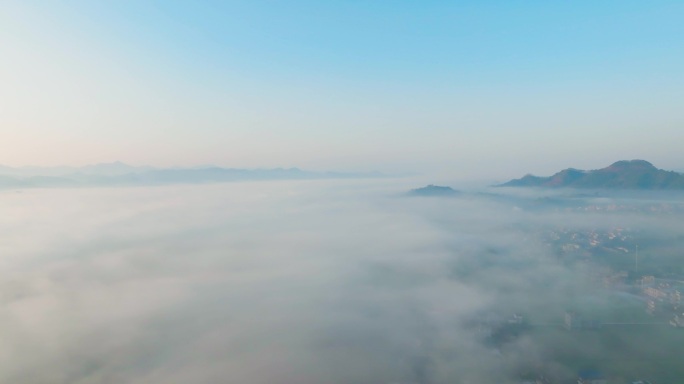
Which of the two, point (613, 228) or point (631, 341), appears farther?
point (613, 228)

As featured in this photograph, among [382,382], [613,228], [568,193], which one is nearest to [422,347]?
[382,382]

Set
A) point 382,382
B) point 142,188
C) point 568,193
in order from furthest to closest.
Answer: point 142,188, point 568,193, point 382,382

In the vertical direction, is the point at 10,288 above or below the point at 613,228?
below

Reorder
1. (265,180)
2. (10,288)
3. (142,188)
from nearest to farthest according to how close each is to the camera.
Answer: (10,288) → (142,188) → (265,180)

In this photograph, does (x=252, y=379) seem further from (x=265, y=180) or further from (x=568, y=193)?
(x=265, y=180)

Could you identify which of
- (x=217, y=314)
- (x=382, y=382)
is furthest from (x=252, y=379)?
(x=217, y=314)

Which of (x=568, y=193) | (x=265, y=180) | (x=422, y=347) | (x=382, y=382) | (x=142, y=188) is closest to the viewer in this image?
(x=382, y=382)

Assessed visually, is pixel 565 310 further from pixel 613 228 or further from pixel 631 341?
pixel 613 228
